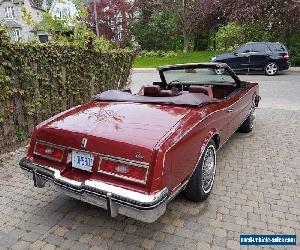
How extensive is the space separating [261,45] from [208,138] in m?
13.3

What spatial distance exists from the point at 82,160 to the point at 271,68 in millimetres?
14277

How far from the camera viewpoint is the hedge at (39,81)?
5398 mm

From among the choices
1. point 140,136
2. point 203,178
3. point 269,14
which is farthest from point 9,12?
point 140,136

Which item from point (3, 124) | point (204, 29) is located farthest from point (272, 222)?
point (204, 29)

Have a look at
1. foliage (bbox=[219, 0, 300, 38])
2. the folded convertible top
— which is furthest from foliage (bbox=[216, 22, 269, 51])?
the folded convertible top

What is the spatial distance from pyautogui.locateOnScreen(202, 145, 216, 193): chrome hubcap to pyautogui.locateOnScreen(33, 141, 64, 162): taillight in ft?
5.34

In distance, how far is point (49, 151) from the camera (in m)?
3.42

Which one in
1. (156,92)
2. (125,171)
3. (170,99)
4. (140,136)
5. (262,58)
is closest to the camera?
(125,171)

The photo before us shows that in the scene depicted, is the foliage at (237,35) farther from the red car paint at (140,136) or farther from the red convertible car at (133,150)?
the red car paint at (140,136)

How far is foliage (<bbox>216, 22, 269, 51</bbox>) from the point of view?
1978 cm

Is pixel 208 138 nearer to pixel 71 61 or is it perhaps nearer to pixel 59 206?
pixel 59 206

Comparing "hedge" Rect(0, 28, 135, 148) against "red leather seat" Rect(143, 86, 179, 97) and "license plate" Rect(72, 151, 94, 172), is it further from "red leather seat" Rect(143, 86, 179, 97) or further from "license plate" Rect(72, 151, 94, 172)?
"license plate" Rect(72, 151, 94, 172)

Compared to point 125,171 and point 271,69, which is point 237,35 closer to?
point 271,69

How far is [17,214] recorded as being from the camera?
3.69m
